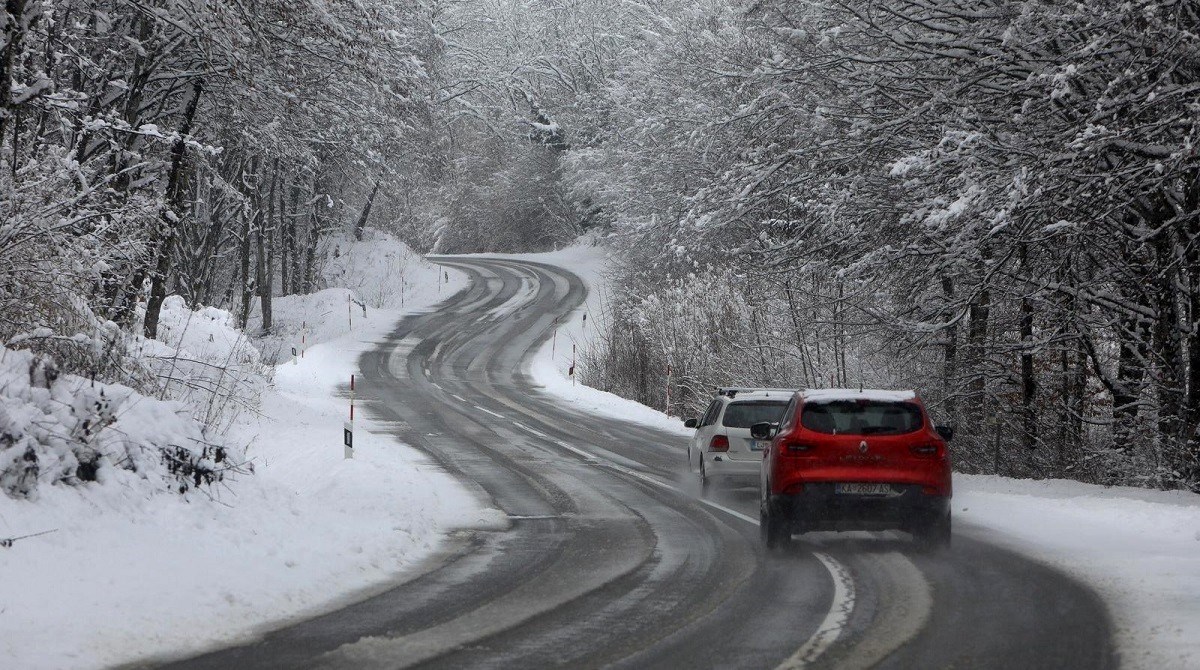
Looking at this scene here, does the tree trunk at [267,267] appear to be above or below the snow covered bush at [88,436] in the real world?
above

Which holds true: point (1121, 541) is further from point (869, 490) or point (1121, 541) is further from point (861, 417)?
point (861, 417)

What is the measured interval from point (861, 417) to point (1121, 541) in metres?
2.76

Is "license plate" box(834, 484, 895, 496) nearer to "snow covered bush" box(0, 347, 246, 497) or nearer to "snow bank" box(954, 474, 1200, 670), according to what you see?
"snow bank" box(954, 474, 1200, 670)

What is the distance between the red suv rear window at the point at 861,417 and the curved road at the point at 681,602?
1190mm

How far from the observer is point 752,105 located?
1819 cm

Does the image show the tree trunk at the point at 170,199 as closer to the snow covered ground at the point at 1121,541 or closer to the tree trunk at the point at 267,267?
the snow covered ground at the point at 1121,541

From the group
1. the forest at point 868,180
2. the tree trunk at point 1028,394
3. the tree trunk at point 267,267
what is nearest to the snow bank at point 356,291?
the tree trunk at point 267,267

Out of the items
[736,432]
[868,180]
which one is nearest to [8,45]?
[736,432]

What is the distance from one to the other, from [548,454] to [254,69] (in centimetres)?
886

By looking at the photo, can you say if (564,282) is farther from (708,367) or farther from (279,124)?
(279,124)

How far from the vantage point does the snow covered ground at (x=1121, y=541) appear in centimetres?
798

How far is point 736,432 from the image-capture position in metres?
18.0

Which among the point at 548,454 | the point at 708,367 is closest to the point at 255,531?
the point at 548,454

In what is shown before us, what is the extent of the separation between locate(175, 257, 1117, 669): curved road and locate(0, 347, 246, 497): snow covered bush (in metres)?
2.34
